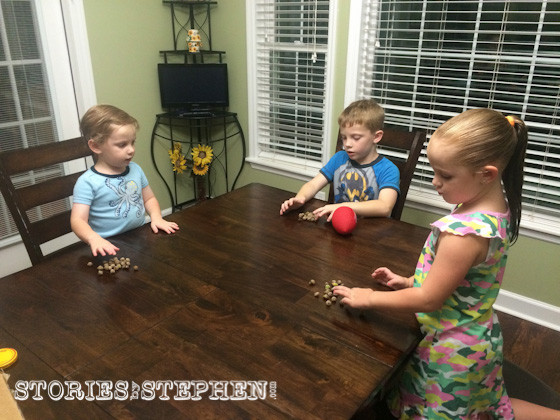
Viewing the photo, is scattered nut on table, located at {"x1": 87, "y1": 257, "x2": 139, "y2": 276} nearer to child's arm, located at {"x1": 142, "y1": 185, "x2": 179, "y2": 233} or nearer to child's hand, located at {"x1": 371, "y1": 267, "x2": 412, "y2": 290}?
child's arm, located at {"x1": 142, "y1": 185, "x2": 179, "y2": 233}

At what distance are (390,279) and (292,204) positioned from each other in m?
0.60

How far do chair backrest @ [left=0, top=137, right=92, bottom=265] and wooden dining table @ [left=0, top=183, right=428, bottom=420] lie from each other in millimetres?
229

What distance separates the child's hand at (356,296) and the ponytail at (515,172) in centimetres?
38

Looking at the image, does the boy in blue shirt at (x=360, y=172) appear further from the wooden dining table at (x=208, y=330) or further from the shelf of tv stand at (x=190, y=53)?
the shelf of tv stand at (x=190, y=53)

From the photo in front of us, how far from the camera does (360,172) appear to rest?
1.92 m

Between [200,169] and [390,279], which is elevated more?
[390,279]

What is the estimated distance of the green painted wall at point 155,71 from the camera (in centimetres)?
235

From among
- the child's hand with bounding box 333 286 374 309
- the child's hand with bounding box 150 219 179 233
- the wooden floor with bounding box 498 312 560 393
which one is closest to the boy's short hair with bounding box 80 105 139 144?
the child's hand with bounding box 150 219 179 233

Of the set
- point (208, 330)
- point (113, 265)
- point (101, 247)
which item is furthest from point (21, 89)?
point (208, 330)

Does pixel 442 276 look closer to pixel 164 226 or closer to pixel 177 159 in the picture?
pixel 164 226

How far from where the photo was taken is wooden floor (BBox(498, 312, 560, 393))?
2039mm

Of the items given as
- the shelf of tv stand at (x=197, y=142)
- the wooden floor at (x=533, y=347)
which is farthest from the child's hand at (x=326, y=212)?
the shelf of tv stand at (x=197, y=142)

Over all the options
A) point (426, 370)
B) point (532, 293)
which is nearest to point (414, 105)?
point (532, 293)

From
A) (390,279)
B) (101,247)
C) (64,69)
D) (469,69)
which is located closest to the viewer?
(390,279)
